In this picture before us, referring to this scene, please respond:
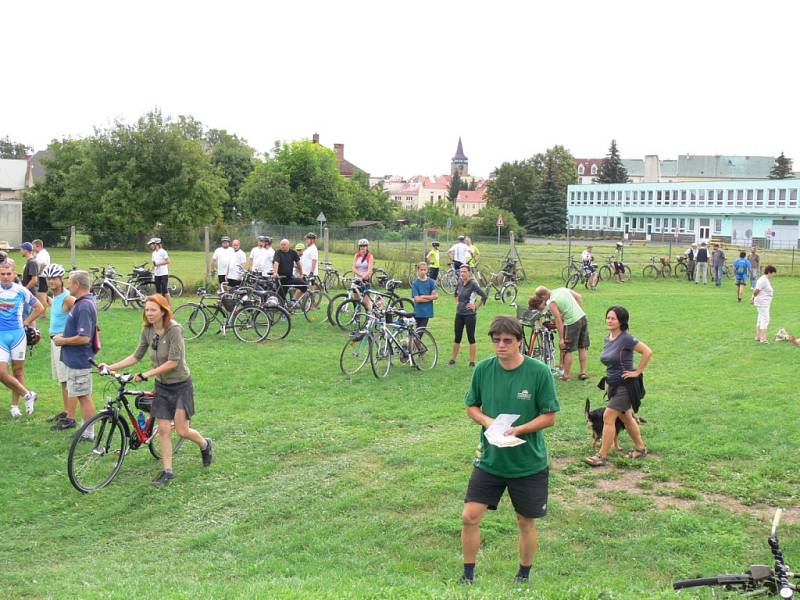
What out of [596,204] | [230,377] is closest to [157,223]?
[230,377]

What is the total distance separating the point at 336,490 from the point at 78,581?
245cm

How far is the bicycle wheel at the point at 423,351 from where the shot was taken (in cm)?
1281

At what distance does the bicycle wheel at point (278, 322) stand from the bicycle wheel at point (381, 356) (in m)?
3.45

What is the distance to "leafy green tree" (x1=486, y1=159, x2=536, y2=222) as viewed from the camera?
92.5 metres

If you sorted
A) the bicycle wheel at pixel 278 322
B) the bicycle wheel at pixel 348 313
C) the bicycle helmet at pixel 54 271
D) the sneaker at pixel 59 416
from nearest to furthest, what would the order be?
the sneaker at pixel 59 416
the bicycle helmet at pixel 54 271
the bicycle wheel at pixel 278 322
the bicycle wheel at pixel 348 313

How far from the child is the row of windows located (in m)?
63.8

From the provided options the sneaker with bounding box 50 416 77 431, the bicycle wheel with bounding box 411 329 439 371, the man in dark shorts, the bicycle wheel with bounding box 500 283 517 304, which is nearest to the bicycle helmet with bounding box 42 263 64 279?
the sneaker with bounding box 50 416 77 431

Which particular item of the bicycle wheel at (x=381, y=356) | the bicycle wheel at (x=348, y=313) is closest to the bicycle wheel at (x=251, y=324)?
the bicycle wheel at (x=348, y=313)

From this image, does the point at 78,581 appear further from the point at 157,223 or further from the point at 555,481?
the point at 157,223

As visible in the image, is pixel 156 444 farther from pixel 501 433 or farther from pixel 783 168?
pixel 783 168

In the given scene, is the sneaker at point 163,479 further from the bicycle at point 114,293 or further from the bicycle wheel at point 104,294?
the bicycle wheel at point 104,294

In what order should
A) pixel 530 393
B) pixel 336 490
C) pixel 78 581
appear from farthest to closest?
pixel 336 490 < pixel 78 581 < pixel 530 393

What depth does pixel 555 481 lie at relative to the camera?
287 inches

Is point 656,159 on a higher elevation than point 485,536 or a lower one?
higher
